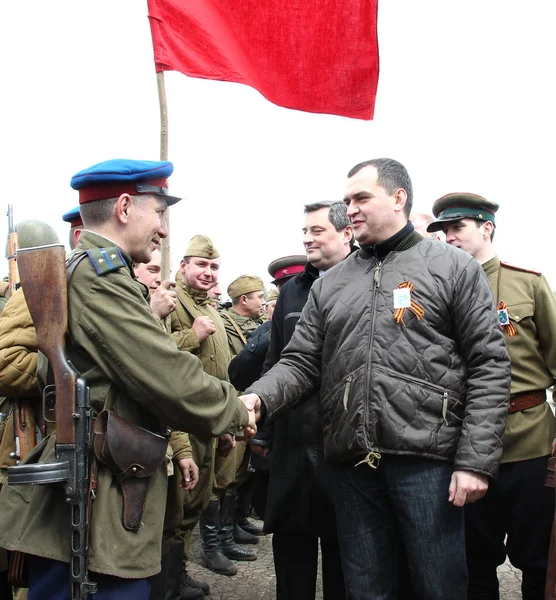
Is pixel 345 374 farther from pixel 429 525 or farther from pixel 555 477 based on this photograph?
pixel 555 477

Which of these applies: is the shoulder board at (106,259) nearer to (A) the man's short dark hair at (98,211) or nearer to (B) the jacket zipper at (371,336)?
(A) the man's short dark hair at (98,211)

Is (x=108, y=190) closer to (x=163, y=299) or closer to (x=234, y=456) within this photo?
(x=163, y=299)

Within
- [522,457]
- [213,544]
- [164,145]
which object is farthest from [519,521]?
[213,544]

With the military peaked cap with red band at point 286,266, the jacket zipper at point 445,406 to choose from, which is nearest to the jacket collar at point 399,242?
the jacket zipper at point 445,406

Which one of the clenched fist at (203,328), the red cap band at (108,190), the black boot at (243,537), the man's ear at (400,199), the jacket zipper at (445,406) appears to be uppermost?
the red cap band at (108,190)

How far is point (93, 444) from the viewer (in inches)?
94.9

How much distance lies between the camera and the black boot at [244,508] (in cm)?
699

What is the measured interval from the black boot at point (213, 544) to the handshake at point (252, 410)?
9.33 ft

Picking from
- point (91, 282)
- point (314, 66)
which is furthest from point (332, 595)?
point (314, 66)

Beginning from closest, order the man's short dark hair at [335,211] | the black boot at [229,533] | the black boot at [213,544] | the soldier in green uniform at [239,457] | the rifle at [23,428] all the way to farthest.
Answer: the rifle at [23,428]
the man's short dark hair at [335,211]
the black boot at [213,544]
the soldier in green uniform at [239,457]
the black boot at [229,533]

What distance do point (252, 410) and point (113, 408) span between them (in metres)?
0.78

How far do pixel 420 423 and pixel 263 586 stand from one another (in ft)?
9.48

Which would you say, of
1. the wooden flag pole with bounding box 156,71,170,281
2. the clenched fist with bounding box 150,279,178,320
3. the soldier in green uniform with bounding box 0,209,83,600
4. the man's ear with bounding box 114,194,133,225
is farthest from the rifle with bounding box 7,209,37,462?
the man's ear with bounding box 114,194,133,225

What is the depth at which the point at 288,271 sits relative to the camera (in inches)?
210
